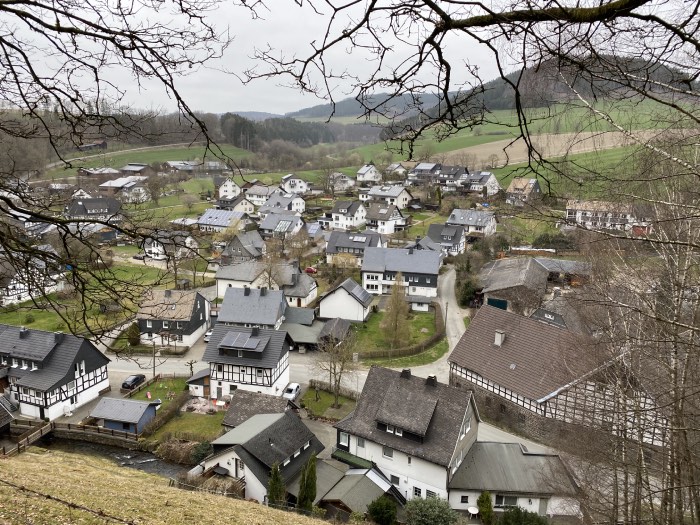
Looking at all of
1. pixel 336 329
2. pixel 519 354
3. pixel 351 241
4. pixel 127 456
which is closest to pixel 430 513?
pixel 519 354

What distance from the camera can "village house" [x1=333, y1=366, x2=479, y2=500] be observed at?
18.6 metres

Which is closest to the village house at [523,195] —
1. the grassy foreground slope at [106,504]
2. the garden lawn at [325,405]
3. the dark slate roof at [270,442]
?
the grassy foreground slope at [106,504]

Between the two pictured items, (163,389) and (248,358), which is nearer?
(248,358)

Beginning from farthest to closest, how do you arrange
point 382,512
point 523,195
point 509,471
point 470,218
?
1. point 470,218
2. point 509,471
3. point 382,512
4. point 523,195

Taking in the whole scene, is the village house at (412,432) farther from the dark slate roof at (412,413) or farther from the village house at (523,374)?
the village house at (523,374)

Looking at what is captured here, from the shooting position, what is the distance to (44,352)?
25.0 meters

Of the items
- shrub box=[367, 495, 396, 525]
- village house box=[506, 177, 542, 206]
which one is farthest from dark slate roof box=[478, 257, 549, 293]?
village house box=[506, 177, 542, 206]

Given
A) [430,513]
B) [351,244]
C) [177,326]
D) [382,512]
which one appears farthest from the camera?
[351,244]

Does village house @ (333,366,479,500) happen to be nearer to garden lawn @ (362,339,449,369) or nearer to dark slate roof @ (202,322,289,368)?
dark slate roof @ (202,322,289,368)

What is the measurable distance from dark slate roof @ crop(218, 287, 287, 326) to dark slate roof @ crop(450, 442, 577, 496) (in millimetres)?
15823

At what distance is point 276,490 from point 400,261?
2572cm

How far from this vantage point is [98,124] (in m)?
5.42

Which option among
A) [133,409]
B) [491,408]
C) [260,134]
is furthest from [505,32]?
[260,134]

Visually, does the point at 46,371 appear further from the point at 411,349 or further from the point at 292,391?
the point at 411,349
